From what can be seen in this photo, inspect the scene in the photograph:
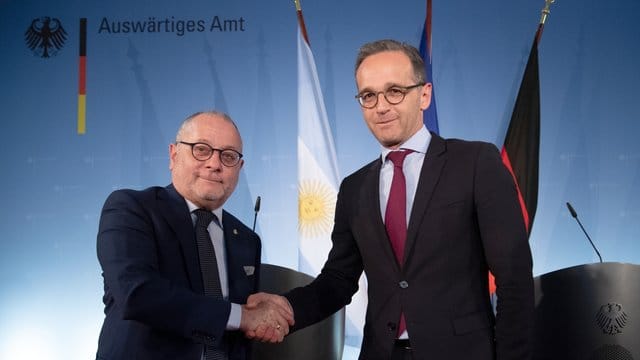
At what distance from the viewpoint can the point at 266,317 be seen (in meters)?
2.04

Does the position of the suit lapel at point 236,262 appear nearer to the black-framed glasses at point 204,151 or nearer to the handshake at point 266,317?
the handshake at point 266,317

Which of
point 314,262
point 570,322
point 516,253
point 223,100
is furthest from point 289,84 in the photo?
point 516,253

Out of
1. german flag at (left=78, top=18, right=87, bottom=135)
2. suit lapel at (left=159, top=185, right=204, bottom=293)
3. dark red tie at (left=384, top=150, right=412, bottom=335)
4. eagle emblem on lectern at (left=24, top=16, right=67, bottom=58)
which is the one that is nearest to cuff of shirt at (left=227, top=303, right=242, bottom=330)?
suit lapel at (left=159, top=185, right=204, bottom=293)

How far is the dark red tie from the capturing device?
5.70 feet

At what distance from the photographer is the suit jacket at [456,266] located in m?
1.60

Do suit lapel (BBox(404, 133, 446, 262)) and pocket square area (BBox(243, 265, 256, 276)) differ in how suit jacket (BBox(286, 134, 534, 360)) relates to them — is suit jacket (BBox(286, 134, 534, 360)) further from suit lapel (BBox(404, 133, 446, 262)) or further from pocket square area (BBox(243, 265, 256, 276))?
pocket square area (BBox(243, 265, 256, 276))

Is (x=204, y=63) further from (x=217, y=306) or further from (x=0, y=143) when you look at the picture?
(x=217, y=306)

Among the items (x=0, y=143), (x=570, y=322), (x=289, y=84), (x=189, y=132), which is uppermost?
(x=289, y=84)

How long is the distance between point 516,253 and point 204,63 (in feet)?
10.4

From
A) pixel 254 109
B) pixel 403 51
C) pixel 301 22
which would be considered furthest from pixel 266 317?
pixel 301 22

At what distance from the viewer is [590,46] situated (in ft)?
13.7

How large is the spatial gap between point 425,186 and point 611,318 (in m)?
1.49

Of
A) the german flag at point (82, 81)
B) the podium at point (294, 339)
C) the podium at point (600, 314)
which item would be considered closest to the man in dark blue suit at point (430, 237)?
the podium at point (294, 339)

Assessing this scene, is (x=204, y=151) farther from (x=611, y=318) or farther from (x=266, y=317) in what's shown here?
(x=611, y=318)
